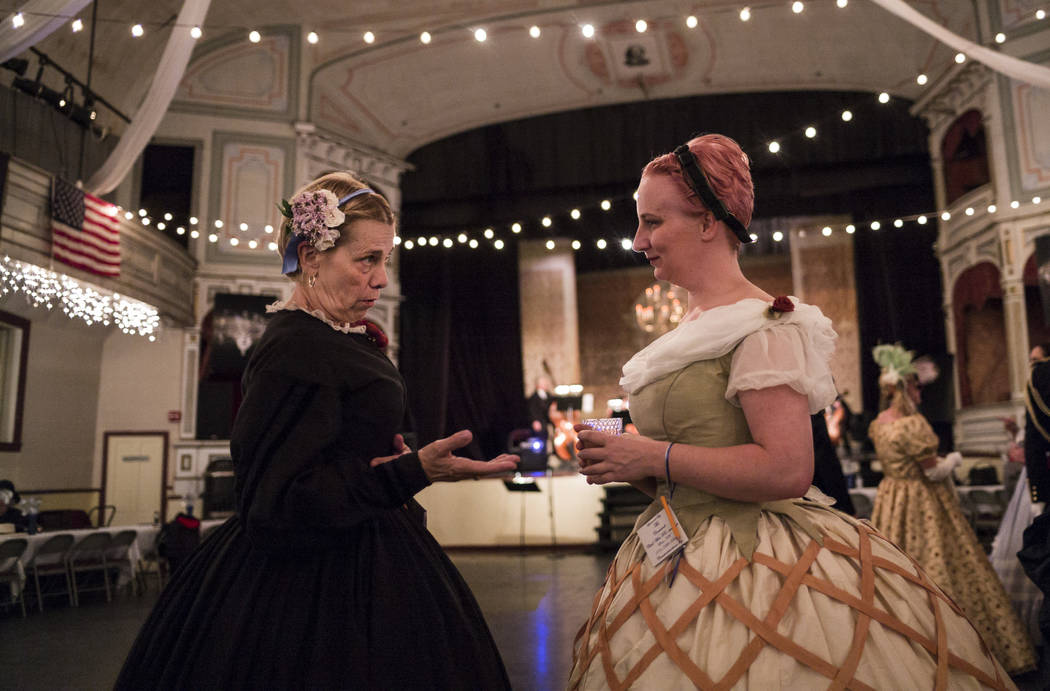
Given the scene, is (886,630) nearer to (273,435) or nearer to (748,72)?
(273,435)

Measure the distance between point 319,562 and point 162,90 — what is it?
6692 millimetres

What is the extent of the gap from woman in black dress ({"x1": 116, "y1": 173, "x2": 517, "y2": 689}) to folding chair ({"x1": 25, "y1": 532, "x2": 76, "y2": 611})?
6.07 m

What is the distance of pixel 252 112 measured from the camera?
1113 centimetres

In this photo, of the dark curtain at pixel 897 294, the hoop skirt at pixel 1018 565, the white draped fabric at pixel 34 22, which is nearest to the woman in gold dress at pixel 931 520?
the hoop skirt at pixel 1018 565

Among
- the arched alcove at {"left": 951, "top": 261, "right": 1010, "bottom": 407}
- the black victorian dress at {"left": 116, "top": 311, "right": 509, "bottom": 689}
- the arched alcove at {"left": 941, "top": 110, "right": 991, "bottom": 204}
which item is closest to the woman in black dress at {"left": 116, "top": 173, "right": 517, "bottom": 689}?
the black victorian dress at {"left": 116, "top": 311, "right": 509, "bottom": 689}

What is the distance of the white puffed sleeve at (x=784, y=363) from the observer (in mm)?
1118

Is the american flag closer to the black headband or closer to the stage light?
the stage light

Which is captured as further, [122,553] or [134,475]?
[134,475]

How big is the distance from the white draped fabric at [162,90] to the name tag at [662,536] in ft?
19.3

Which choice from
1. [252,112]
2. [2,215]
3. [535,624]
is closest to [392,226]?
[535,624]

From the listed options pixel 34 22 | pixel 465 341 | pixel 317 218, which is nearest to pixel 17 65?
pixel 34 22

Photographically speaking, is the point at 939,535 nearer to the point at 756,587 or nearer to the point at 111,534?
the point at 756,587

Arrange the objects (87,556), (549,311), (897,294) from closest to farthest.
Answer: (87,556) < (897,294) < (549,311)

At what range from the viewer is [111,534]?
6832 millimetres
